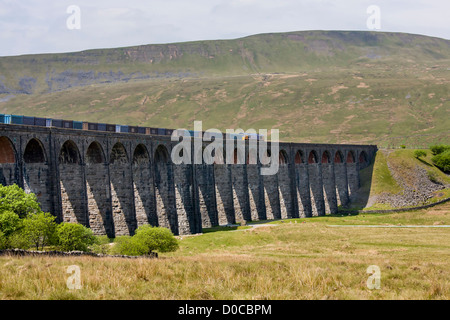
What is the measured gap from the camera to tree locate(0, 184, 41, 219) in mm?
33625

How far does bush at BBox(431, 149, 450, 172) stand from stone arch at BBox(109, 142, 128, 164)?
2993 inches

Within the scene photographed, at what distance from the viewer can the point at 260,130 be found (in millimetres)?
191625

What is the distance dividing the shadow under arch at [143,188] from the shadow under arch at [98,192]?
6.09m

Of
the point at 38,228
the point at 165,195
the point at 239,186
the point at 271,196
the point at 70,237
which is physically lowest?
the point at 271,196

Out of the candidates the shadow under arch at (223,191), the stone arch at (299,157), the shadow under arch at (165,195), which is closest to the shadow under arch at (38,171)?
the shadow under arch at (165,195)

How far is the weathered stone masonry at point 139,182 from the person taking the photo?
137 ft

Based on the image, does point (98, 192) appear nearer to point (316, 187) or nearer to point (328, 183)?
point (316, 187)

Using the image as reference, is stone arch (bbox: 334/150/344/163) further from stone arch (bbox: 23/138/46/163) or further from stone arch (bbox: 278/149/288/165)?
stone arch (bbox: 23/138/46/163)

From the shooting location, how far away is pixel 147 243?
1554 inches

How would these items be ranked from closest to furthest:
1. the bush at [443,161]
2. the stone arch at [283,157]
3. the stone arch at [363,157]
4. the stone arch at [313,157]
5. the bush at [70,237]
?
the bush at [70,237] → the stone arch at [283,157] → the stone arch at [313,157] → the bush at [443,161] → the stone arch at [363,157]

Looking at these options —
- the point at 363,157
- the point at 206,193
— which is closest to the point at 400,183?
the point at 363,157

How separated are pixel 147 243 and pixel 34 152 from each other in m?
12.6

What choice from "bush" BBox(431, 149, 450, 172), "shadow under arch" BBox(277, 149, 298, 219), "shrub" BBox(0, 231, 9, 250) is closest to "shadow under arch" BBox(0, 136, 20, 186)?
"shrub" BBox(0, 231, 9, 250)

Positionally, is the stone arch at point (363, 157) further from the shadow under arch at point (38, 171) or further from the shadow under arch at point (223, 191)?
the shadow under arch at point (38, 171)
